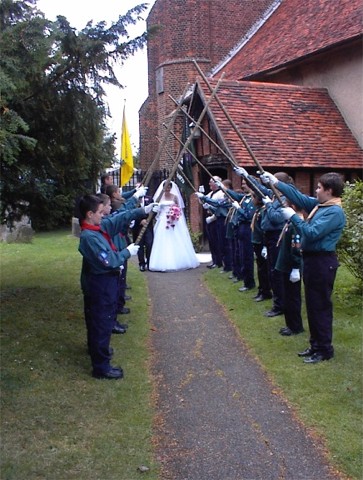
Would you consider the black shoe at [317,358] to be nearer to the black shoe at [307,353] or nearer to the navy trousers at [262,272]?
the black shoe at [307,353]

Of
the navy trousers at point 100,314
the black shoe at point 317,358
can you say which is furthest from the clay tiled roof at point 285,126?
the navy trousers at point 100,314

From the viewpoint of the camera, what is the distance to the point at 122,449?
4.72 m

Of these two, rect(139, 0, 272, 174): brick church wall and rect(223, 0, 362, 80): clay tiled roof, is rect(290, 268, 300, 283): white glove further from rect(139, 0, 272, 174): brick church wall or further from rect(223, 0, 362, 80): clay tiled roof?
rect(139, 0, 272, 174): brick church wall

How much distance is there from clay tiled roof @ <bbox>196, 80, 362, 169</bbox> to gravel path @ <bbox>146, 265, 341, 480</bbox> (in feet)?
24.9

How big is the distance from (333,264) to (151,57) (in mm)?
22236

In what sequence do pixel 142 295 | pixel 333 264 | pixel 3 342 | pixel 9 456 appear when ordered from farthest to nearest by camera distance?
pixel 142 295
pixel 3 342
pixel 333 264
pixel 9 456

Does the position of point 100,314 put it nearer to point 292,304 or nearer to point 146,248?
point 292,304

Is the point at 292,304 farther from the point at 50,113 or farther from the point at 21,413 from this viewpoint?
the point at 50,113

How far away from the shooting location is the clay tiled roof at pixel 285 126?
15.2 metres

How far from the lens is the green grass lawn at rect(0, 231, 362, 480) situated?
4555 mm

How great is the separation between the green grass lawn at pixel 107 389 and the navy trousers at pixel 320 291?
0.32 meters

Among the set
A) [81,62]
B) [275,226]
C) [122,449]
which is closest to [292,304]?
[275,226]

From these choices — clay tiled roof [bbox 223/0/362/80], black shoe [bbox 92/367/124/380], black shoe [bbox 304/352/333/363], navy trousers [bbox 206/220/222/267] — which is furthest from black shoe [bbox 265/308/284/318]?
clay tiled roof [bbox 223/0/362/80]

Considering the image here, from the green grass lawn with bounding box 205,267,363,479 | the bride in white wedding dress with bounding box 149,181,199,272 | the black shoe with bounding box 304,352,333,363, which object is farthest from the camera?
the bride in white wedding dress with bounding box 149,181,199,272
